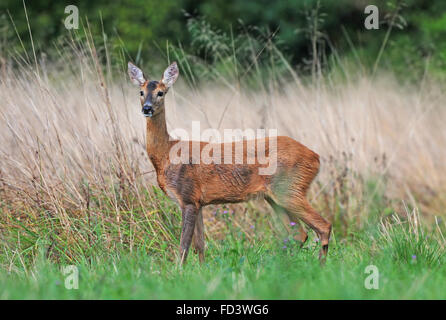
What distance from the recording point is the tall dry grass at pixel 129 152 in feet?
18.2

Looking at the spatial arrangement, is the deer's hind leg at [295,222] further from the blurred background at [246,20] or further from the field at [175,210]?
the blurred background at [246,20]

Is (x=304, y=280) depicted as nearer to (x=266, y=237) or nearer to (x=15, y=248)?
(x=266, y=237)

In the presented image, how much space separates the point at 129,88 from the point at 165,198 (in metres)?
2.14

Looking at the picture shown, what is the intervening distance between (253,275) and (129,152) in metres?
2.13

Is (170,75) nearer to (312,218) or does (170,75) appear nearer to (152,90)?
(152,90)

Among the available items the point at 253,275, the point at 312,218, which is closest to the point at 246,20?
the point at 312,218

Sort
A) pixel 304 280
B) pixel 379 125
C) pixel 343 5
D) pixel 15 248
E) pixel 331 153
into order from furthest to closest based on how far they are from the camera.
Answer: pixel 343 5, pixel 379 125, pixel 331 153, pixel 15 248, pixel 304 280

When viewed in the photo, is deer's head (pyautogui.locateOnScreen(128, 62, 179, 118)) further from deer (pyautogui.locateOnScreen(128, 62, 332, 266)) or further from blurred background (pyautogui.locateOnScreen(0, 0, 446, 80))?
blurred background (pyautogui.locateOnScreen(0, 0, 446, 80))

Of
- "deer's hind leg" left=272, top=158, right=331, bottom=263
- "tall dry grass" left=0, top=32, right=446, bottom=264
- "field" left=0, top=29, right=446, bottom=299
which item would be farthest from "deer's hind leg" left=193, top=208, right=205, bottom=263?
"deer's hind leg" left=272, top=158, right=331, bottom=263

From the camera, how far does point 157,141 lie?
16.5ft

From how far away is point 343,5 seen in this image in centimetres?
1552

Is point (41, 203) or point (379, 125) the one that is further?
point (379, 125)

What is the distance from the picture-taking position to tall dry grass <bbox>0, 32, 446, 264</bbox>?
5.55m
